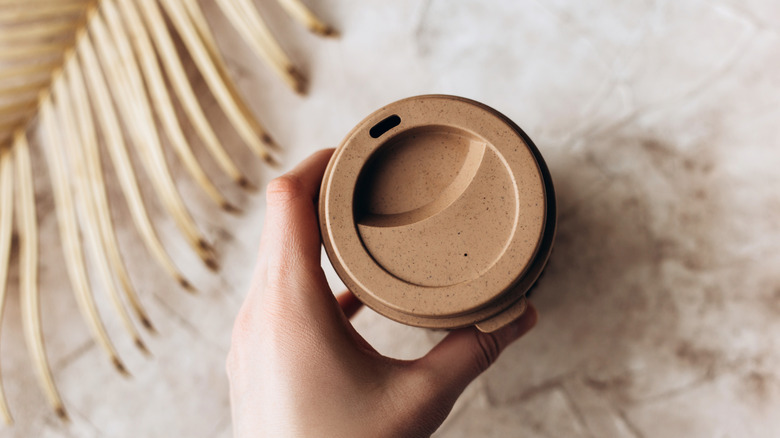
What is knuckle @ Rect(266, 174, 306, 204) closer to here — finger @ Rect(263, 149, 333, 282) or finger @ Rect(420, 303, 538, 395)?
finger @ Rect(263, 149, 333, 282)

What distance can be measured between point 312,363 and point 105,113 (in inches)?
19.5

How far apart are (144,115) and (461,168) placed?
1.57ft

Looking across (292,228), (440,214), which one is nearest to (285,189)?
(292,228)

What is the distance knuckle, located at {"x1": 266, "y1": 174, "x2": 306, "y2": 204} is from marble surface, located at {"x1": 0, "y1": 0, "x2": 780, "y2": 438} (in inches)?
8.4

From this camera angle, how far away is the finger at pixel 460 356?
521 mm

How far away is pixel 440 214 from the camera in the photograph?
45cm

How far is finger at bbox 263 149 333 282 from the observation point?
513 millimetres

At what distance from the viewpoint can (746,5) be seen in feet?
2.13

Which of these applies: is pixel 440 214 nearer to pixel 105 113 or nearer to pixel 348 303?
pixel 348 303

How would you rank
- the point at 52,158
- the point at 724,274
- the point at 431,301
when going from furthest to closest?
the point at 52,158
the point at 724,274
the point at 431,301

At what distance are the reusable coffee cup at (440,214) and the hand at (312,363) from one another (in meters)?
0.06

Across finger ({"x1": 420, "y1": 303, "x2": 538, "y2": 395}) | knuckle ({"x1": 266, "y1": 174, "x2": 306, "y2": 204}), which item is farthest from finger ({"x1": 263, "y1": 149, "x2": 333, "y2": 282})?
finger ({"x1": 420, "y1": 303, "x2": 538, "y2": 395})

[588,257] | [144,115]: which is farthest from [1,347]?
[588,257]

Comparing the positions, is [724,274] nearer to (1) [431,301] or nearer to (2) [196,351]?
(1) [431,301]
